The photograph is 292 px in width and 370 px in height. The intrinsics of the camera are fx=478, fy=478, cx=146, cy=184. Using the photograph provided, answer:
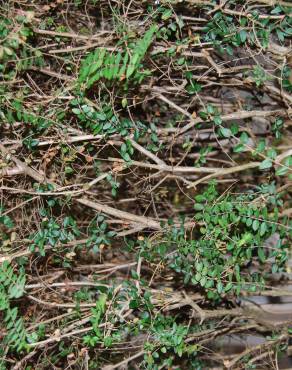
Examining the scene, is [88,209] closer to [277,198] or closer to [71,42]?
[71,42]

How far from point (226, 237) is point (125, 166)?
594 millimetres

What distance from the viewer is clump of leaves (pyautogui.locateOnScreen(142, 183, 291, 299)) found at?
216 cm

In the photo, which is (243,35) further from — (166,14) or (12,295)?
(12,295)

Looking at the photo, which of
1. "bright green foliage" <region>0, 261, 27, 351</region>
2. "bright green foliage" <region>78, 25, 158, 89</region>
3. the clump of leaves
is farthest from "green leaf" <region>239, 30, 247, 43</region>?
"bright green foliage" <region>0, 261, 27, 351</region>

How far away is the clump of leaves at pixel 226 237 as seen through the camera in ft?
7.08

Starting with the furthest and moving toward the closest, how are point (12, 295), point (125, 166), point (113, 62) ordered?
1. point (125, 166)
2. point (12, 295)
3. point (113, 62)

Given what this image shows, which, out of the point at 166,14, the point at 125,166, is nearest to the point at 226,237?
the point at 125,166

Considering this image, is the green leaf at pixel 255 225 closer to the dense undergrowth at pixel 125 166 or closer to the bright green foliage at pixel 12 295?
the dense undergrowth at pixel 125 166

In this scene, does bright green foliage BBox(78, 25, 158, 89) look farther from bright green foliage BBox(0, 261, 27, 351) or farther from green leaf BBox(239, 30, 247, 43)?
bright green foliage BBox(0, 261, 27, 351)

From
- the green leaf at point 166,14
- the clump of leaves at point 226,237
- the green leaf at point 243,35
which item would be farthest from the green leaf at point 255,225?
the green leaf at point 166,14

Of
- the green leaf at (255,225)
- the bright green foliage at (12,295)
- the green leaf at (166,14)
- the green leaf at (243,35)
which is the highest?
the green leaf at (166,14)

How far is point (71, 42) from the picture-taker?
2.42 m

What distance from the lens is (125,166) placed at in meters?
2.34

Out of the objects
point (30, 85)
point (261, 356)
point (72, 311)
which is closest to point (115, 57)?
point (30, 85)
